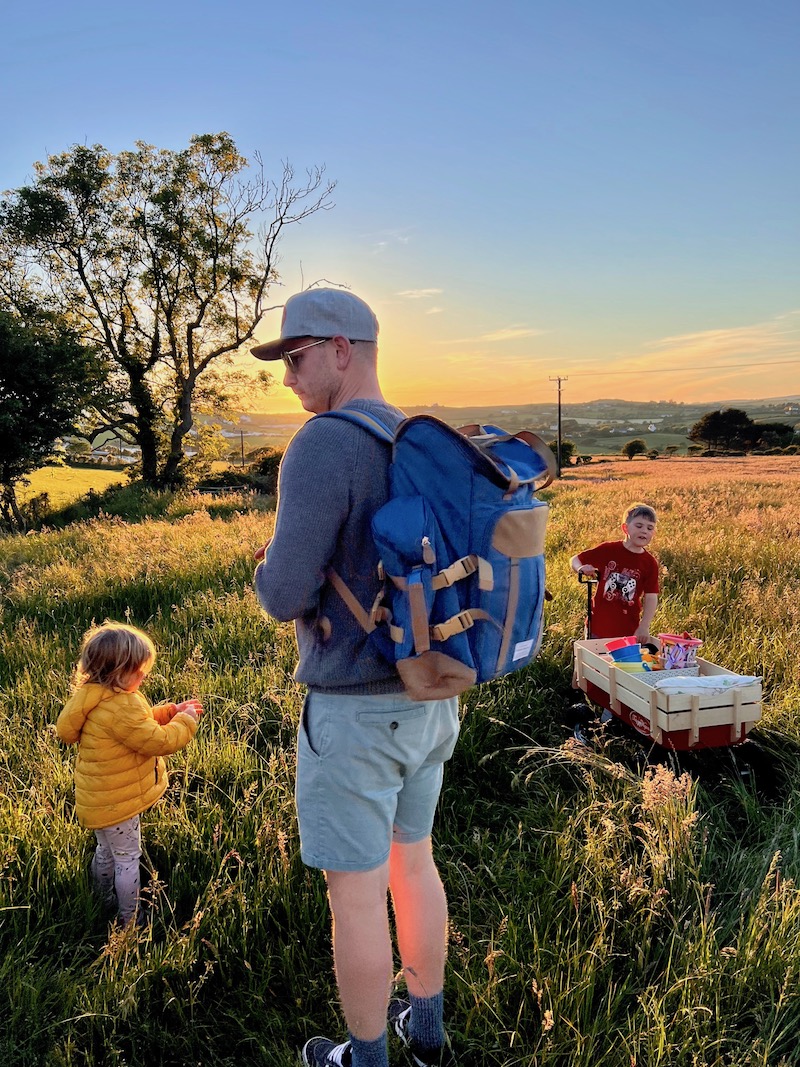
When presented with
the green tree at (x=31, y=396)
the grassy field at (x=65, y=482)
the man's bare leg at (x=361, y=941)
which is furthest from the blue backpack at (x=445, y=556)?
the grassy field at (x=65, y=482)

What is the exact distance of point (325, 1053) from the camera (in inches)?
84.7

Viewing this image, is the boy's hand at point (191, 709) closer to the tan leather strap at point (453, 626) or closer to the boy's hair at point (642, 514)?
the tan leather strap at point (453, 626)

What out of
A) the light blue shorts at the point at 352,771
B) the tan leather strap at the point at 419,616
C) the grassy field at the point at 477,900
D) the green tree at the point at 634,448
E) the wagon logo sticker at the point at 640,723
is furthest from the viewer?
the green tree at the point at 634,448

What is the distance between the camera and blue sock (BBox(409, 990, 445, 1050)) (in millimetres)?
2129

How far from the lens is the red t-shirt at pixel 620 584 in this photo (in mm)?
4805

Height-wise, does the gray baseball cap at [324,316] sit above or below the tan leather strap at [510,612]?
above

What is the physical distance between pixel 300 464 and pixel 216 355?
35387mm

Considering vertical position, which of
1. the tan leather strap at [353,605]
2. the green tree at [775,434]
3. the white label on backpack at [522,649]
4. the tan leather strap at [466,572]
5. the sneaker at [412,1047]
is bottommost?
the sneaker at [412,1047]

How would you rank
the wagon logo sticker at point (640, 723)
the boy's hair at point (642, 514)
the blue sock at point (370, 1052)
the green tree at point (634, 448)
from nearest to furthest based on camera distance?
the blue sock at point (370, 1052), the wagon logo sticker at point (640, 723), the boy's hair at point (642, 514), the green tree at point (634, 448)

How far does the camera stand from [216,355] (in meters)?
34.7

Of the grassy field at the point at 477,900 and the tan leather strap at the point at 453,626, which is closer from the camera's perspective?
the tan leather strap at the point at 453,626

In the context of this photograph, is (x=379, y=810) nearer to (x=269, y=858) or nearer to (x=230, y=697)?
(x=269, y=858)

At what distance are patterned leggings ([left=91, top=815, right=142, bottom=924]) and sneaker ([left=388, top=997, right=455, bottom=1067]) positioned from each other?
1174 millimetres

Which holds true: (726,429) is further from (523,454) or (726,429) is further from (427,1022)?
(427,1022)
